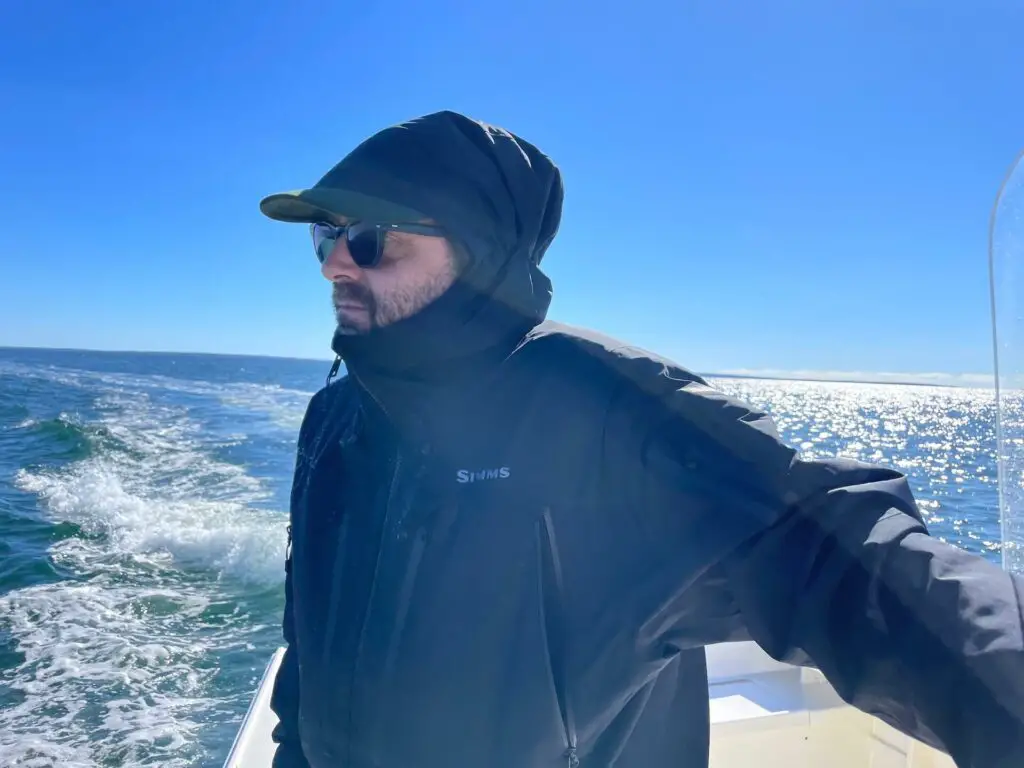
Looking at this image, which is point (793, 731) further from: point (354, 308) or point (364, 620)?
point (354, 308)

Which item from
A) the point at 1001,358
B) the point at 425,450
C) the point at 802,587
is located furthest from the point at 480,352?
the point at 1001,358

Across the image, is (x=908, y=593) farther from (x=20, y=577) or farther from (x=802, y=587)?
(x=20, y=577)

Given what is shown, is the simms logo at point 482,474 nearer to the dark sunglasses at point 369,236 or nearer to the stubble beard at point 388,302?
the stubble beard at point 388,302

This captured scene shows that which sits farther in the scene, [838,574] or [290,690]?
[290,690]

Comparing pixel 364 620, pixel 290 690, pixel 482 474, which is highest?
pixel 482 474

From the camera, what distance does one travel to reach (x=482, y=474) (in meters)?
1.17

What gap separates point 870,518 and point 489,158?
0.88 m

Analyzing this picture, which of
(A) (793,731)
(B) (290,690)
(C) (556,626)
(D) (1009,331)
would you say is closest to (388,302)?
(C) (556,626)

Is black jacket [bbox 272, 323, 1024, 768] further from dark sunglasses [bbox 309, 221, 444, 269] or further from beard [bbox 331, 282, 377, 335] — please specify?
dark sunglasses [bbox 309, 221, 444, 269]

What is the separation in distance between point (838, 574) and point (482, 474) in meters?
0.55

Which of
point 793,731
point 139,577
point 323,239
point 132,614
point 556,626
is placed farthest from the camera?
point 139,577

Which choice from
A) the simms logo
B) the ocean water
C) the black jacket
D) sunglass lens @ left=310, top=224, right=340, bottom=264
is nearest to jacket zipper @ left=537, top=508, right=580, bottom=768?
the black jacket

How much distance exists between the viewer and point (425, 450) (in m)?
1.24

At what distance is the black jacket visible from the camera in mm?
810
